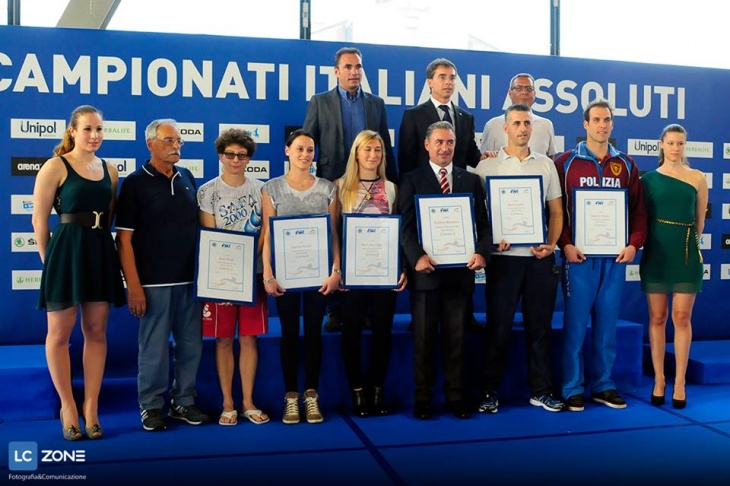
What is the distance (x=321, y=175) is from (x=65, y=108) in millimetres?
2151

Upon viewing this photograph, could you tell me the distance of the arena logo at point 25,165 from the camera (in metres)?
4.96

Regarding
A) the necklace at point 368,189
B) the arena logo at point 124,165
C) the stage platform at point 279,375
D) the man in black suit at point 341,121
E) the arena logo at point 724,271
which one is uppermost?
the man in black suit at point 341,121

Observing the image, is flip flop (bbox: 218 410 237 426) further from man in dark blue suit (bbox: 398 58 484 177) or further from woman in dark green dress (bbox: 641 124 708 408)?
woman in dark green dress (bbox: 641 124 708 408)

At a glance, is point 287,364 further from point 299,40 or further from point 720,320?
point 720,320

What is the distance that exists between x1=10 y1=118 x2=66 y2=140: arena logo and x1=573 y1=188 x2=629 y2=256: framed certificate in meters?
3.74

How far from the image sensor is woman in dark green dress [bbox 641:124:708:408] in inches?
165

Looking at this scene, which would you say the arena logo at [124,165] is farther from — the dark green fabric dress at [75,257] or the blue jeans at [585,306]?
the blue jeans at [585,306]

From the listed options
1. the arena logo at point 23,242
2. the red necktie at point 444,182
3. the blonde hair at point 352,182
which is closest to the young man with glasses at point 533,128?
the red necktie at point 444,182

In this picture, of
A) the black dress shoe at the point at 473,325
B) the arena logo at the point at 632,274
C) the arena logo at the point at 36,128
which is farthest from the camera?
the arena logo at the point at 632,274

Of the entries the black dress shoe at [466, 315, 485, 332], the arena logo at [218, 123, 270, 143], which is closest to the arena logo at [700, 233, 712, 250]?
the black dress shoe at [466, 315, 485, 332]

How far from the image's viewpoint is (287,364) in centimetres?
394

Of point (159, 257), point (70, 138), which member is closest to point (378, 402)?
point (159, 257)

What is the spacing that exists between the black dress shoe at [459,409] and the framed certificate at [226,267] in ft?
4.42

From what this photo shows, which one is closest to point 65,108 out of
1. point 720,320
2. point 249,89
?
point 249,89
